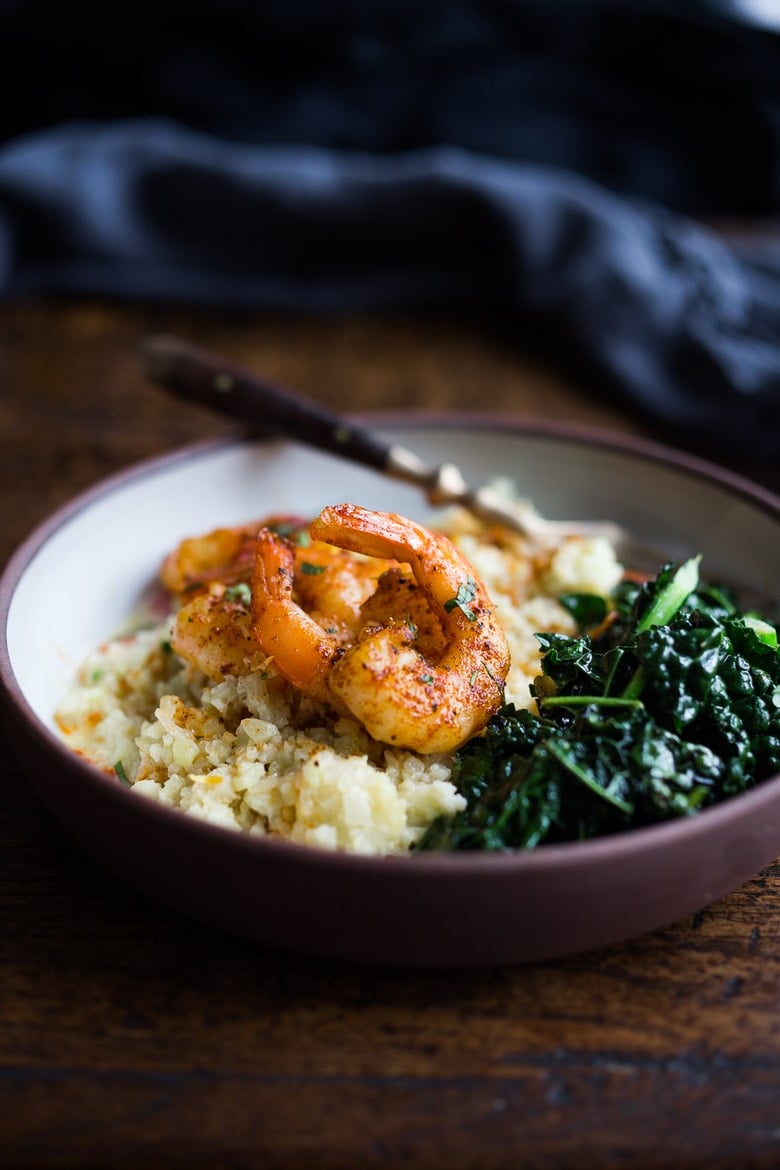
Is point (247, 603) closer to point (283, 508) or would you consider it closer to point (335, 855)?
point (335, 855)

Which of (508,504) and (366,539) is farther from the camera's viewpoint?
(508,504)

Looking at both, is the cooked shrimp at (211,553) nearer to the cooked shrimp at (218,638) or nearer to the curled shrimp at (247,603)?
the curled shrimp at (247,603)

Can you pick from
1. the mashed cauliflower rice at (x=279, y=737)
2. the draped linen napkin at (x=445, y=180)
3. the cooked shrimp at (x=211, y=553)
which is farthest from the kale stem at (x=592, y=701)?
the draped linen napkin at (x=445, y=180)

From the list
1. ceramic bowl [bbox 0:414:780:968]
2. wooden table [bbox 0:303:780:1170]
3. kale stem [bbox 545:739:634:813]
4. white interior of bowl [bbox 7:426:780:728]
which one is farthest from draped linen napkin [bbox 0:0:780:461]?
wooden table [bbox 0:303:780:1170]

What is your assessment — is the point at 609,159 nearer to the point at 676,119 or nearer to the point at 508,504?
→ the point at 676,119

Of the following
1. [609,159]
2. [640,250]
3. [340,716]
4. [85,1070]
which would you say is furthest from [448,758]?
[609,159]
